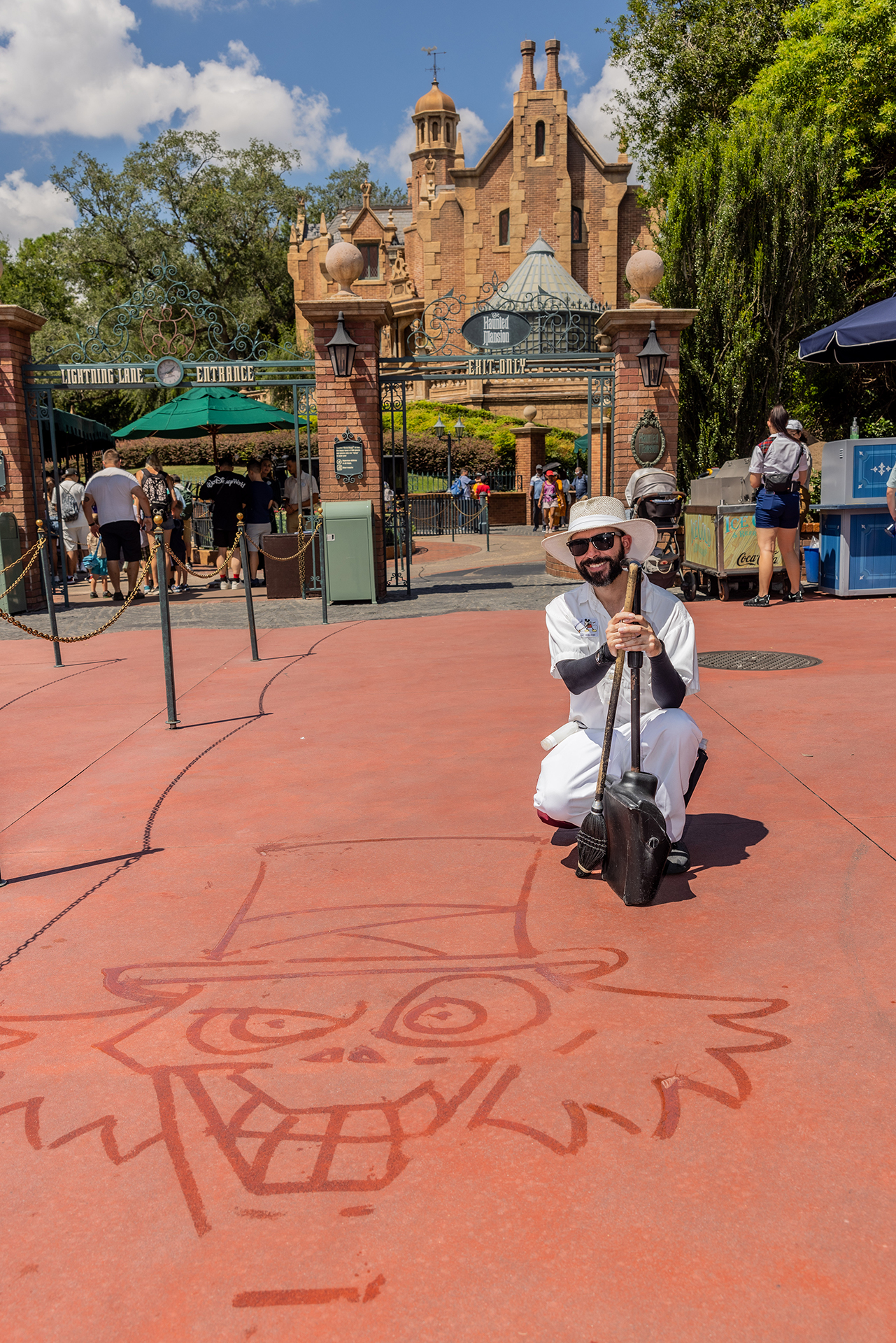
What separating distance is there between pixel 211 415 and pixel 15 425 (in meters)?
3.13

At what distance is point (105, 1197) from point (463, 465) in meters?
35.4

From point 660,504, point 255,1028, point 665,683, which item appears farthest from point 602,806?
Answer: point 660,504

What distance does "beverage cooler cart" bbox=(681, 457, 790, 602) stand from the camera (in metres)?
12.0

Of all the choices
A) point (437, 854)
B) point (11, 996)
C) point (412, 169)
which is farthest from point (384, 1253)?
point (412, 169)

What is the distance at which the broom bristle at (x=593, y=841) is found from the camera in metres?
3.77

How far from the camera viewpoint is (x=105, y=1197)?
2.28 m

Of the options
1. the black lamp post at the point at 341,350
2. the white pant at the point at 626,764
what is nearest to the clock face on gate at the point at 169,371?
the black lamp post at the point at 341,350

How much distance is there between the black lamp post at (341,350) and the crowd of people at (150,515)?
181 cm

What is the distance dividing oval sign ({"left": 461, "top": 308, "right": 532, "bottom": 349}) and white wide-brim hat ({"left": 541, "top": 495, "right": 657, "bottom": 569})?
35.7ft

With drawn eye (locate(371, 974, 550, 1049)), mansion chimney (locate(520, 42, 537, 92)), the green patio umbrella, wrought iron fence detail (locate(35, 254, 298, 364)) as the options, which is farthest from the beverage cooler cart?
mansion chimney (locate(520, 42, 537, 92))

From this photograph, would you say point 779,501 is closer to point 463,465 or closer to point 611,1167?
point 611,1167

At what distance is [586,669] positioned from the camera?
12.9ft

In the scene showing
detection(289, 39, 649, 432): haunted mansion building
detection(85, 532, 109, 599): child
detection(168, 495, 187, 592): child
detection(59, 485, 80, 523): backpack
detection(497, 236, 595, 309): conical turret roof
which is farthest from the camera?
detection(289, 39, 649, 432): haunted mansion building

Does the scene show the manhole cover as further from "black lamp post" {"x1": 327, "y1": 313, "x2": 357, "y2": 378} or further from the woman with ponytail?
"black lamp post" {"x1": 327, "y1": 313, "x2": 357, "y2": 378}
